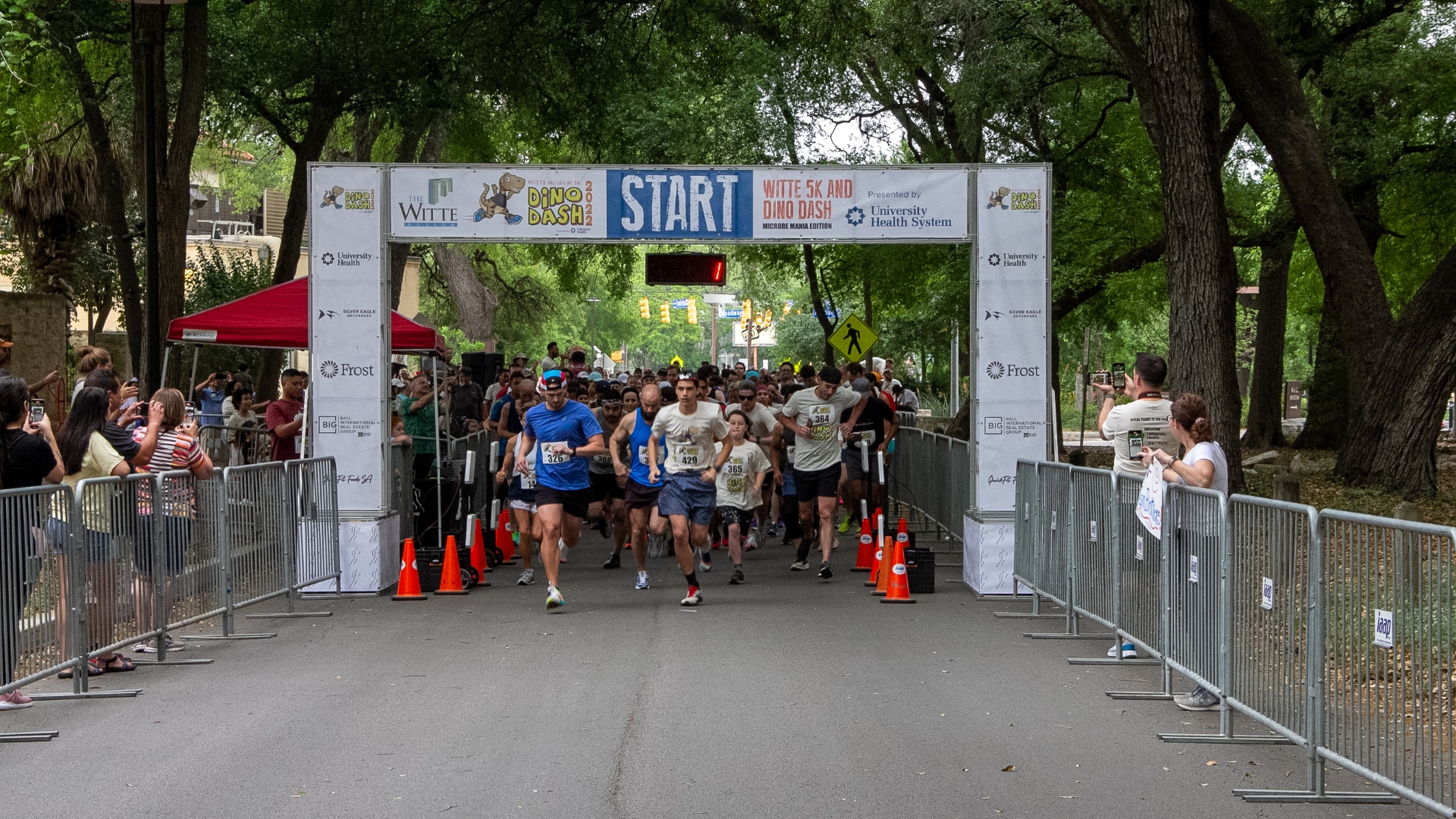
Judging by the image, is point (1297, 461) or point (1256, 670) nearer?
point (1256, 670)

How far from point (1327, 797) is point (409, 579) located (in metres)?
8.60

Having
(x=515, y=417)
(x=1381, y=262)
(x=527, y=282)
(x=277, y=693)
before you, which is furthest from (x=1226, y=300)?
(x=527, y=282)

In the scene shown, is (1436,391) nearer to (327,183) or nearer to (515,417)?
(515,417)

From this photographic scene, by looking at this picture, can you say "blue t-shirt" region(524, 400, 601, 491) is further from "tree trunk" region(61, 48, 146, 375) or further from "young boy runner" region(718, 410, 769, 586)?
"tree trunk" region(61, 48, 146, 375)

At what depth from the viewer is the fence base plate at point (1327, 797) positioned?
247 inches

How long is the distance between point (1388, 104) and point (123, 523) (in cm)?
2308

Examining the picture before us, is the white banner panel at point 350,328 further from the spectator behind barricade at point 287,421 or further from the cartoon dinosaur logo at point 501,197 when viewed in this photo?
the spectator behind barricade at point 287,421

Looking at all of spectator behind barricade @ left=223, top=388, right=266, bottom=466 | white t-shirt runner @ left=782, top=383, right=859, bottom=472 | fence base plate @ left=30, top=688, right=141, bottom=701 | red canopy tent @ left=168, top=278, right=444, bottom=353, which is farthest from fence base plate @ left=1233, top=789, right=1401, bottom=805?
spectator behind barricade @ left=223, top=388, right=266, bottom=466

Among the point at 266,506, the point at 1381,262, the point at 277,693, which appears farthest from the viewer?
the point at 1381,262

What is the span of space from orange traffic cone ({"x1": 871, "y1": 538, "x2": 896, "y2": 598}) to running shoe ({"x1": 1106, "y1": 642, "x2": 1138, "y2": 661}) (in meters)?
3.05

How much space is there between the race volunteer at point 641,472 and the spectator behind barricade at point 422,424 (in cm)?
250

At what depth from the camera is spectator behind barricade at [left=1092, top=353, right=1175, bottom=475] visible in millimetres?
9945

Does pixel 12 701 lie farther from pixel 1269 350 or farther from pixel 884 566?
pixel 1269 350

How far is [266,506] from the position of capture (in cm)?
1166
